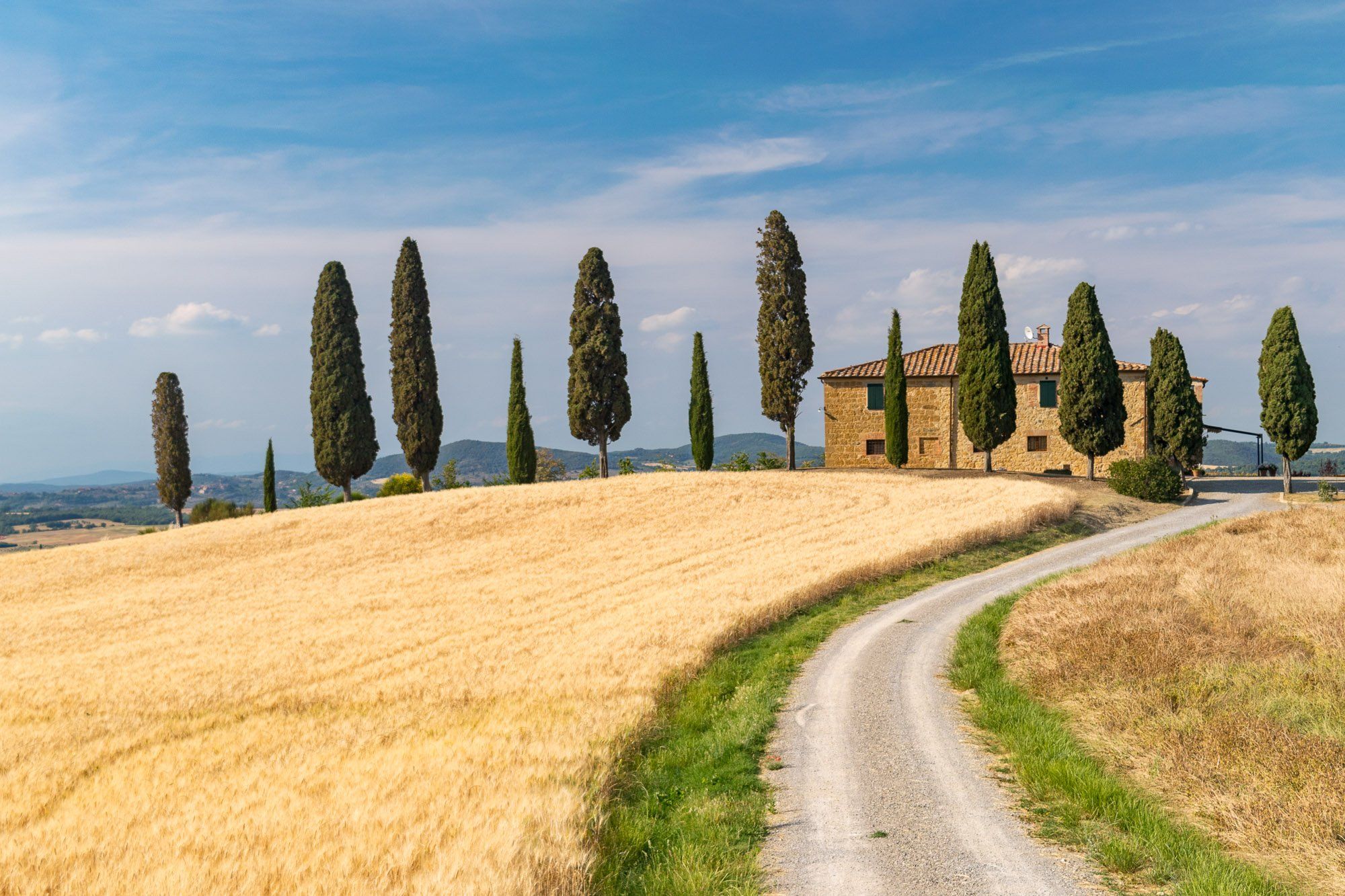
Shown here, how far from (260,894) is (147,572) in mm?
34670

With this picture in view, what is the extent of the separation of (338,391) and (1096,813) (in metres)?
51.2

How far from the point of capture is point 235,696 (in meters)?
16.7

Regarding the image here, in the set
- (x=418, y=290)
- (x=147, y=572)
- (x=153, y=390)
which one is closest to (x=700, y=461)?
(x=418, y=290)

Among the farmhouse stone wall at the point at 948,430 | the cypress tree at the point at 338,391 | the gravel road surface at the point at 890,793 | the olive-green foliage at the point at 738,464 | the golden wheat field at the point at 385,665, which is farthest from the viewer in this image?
the olive-green foliage at the point at 738,464

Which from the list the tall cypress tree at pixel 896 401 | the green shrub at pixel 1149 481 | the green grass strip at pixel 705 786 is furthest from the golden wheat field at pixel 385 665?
the tall cypress tree at pixel 896 401

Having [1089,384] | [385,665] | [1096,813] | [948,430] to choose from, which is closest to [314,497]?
[948,430]

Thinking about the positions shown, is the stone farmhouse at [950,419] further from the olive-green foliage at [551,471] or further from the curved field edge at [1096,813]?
the curved field edge at [1096,813]

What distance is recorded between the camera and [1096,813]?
8938mm

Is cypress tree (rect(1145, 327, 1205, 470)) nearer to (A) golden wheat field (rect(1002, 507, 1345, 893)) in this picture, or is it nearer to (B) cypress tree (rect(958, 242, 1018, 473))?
(B) cypress tree (rect(958, 242, 1018, 473))

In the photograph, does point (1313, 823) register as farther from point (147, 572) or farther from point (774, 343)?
point (774, 343)

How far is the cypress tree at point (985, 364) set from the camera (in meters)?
50.9

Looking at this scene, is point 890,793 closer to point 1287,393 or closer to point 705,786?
point 705,786

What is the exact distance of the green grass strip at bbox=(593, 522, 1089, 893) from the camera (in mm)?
8031

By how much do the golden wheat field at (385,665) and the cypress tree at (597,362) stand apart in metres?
10.5
